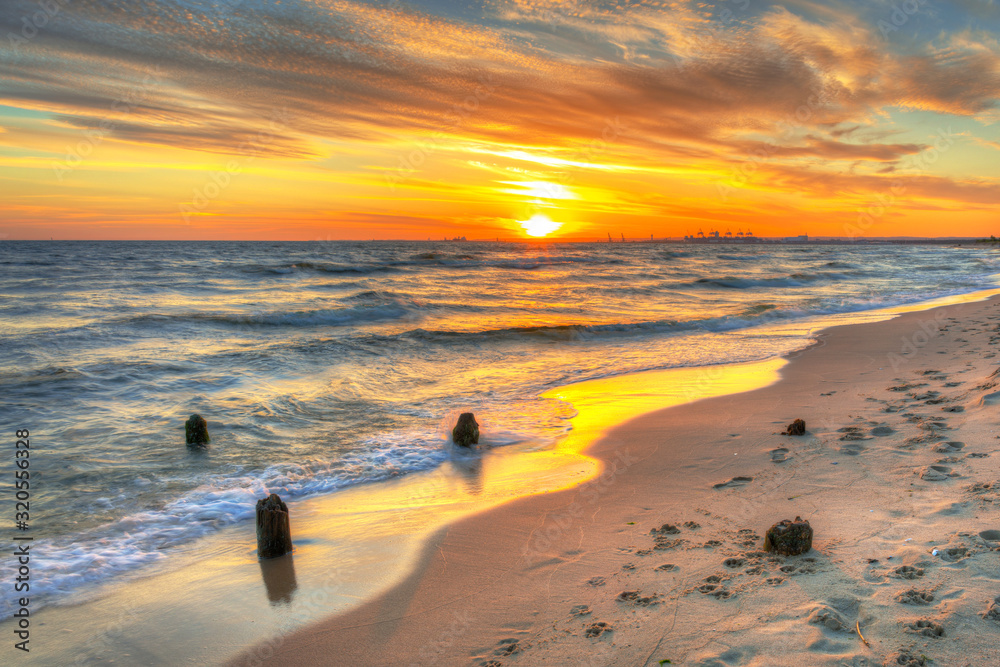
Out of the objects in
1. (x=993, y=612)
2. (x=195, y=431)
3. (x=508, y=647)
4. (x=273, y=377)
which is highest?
(x=273, y=377)

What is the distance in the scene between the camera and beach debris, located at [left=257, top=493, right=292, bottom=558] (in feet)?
14.5

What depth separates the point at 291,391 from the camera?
10.0 m

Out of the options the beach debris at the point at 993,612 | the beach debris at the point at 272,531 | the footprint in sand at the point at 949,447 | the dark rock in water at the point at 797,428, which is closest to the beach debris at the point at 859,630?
the beach debris at the point at 993,612

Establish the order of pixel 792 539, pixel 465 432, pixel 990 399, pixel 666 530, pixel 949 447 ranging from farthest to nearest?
1. pixel 465 432
2. pixel 990 399
3. pixel 949 447
4. pixel 666 530
5. pixel 792 539

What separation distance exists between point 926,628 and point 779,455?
334 centimetres

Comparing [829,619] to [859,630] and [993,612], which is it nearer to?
[859,630]

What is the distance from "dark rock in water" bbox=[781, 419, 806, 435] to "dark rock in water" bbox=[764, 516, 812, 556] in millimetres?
3102

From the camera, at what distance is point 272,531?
173 inches

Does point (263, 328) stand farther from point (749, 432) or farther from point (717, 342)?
point (749, 432)

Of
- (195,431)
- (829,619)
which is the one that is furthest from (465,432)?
(829,619)

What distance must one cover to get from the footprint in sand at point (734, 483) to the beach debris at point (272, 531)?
4.07 metres

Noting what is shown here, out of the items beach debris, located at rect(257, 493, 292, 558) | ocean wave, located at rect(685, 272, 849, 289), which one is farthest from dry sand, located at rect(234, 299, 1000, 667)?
ocean wave, located at rect(685, 272, 849, 289)

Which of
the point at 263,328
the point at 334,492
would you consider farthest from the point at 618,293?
the point at 334,492

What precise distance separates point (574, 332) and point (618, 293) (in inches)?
523
